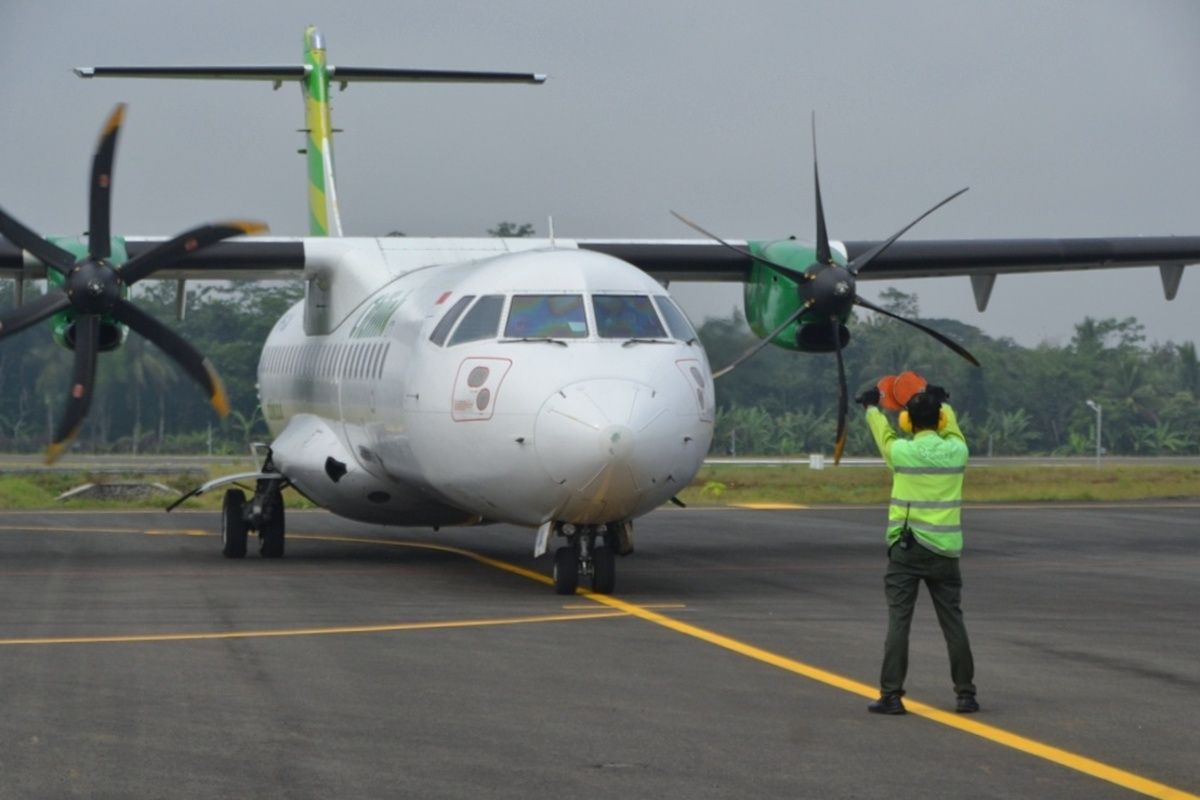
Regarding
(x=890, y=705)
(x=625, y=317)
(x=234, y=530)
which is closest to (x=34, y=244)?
(x=234, y=530)

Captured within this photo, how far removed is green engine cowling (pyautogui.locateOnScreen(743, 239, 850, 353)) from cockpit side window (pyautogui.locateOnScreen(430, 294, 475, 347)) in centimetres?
596

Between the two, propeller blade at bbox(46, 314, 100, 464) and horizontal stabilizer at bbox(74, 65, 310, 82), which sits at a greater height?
horizontal stabilizer at bbox(74, 65, 310, 82)

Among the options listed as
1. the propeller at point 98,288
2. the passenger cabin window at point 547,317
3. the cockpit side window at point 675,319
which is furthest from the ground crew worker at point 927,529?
the propeller at point 98,288

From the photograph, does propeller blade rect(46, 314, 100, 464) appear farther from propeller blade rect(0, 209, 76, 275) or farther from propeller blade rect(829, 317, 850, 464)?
propeller blade rect(829, 317, 850, 464)

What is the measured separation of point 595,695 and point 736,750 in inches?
68.1

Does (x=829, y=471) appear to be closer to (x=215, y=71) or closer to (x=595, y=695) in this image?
(x=215, y=71)

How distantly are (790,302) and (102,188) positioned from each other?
8.02 meters

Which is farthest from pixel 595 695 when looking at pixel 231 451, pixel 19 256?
pixel 231 451

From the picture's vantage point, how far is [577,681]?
10.4m

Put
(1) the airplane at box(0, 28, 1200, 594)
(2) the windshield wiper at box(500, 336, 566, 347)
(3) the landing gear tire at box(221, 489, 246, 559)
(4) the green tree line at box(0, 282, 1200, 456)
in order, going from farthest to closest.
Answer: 1. (4) the green tree line at box(0, 282, 1200, 456)
2. (3) the landing gear tire at box(221, 489, 246, 559)
3. (2) the windshield wiper at box(500, 336, 566, 347)
4. (1) the airplane at box(0, 28, 1200, 594)

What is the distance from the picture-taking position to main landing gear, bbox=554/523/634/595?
15258mm

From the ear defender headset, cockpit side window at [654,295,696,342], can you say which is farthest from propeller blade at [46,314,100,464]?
the ear defender headset

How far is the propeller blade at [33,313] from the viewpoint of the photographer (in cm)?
1911

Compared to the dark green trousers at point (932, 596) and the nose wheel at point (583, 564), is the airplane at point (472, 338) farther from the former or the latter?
the dark green trousers at point (932, 596)
